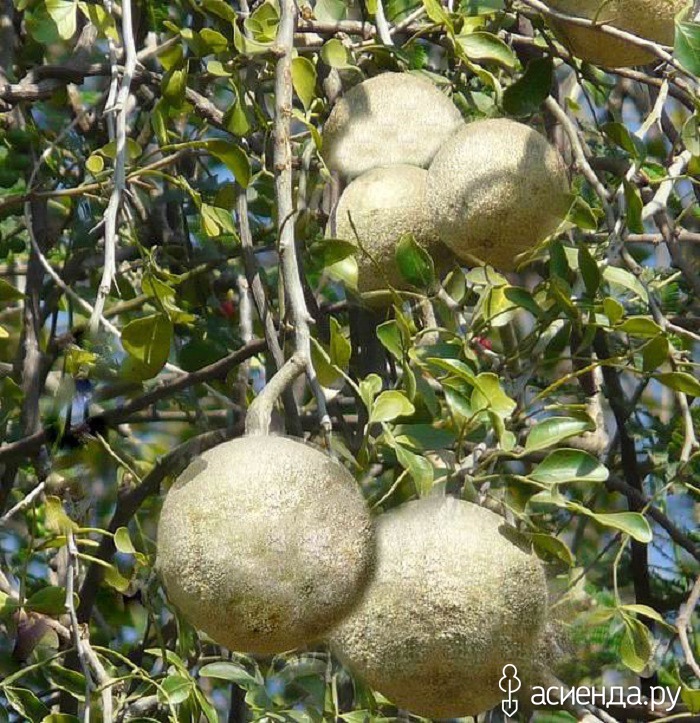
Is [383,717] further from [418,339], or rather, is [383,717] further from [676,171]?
[676,171]

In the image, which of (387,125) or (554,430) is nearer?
(554,430)

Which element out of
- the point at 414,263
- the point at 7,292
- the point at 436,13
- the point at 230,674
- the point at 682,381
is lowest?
the point at 230,674

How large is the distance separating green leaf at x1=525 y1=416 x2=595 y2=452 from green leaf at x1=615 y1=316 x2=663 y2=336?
0.41 ft

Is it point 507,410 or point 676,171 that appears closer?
point 507,410

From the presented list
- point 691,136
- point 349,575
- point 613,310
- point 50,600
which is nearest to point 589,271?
point 613,310

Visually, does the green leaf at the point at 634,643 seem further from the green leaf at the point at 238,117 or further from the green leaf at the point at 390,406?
the green leaf at the point at 238,117

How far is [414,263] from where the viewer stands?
56.2 inches

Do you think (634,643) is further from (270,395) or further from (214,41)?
(214,41)

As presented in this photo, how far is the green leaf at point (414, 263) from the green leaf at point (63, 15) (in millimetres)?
585

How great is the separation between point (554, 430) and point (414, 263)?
207mm

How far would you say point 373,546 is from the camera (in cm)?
118

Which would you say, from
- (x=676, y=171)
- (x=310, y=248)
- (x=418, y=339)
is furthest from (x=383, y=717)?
(x=676, y=171)

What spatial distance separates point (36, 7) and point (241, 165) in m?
0.56

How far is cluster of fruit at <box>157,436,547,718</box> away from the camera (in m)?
1.11
